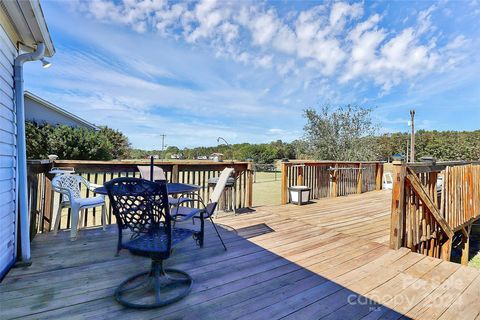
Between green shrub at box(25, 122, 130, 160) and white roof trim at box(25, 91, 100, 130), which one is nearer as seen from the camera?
white roof trim at box(25, 91, 100, 130)

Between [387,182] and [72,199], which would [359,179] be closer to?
Result: [387,182]

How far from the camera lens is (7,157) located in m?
2.22

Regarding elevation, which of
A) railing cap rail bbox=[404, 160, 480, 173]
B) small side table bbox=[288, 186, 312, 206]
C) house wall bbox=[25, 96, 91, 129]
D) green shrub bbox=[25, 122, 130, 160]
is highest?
house wall bbox=[25, 96, 91, 129]

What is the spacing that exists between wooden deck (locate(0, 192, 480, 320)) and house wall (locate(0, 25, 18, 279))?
0.83ft

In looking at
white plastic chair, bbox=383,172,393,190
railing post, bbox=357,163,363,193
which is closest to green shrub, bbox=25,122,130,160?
railing post, bbox=357,163,363,193

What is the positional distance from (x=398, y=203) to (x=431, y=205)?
98 centimetres

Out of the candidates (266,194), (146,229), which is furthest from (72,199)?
(266,194)

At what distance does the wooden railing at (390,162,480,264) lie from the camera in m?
2.96

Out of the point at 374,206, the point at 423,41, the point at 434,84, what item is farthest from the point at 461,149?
the point at 374,206

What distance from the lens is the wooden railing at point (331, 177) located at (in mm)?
5832

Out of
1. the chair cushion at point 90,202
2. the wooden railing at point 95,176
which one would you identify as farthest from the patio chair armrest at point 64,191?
the wooden railing at point 95,176

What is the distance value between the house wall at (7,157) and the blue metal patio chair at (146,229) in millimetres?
1218

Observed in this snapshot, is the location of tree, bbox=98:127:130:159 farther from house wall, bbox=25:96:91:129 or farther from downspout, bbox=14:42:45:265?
downspout, bbox=14:42:45:265

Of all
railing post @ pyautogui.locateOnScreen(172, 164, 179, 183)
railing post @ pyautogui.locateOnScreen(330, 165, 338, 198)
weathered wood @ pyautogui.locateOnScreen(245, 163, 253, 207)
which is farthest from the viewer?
railing post @ pyautogui.locateOnScreen(330, 165, 338, 198)
